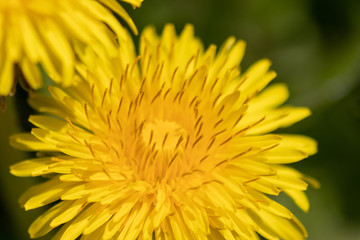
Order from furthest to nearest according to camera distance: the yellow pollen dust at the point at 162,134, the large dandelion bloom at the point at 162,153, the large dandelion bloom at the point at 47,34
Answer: the yellow pollen dust at the point at 162,134
the large dandelion bloom at the point at 162,153
the large dandelion bloom at the point at 47,34

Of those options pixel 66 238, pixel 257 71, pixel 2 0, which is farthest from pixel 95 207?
pixel 257 71

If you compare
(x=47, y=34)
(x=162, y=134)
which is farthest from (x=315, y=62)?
(x=47, y=34)

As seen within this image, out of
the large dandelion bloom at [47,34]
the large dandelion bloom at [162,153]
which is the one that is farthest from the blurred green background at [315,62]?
the large dandelion bloom at [47,34]

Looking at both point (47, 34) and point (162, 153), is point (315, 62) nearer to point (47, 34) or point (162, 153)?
point (162, 153)

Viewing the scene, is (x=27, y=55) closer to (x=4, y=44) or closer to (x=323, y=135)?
(x=4, y=44)

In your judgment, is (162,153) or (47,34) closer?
(47,34)

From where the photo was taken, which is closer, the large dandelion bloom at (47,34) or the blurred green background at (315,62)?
the large dandelion bloom at (47,34)

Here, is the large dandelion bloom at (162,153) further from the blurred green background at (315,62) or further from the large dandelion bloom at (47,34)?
the blurred green background at (315,62)

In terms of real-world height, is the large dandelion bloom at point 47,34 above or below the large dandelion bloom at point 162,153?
above
